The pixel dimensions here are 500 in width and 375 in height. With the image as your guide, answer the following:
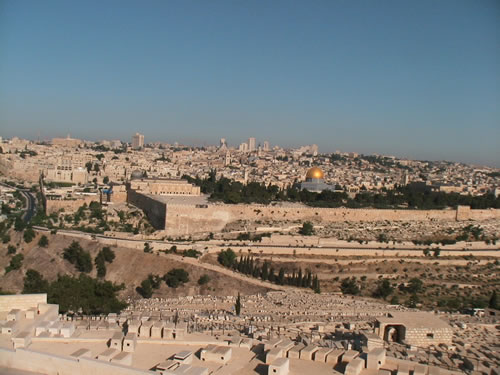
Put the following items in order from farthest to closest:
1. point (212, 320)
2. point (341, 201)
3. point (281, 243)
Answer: point (341, 201), point (281, 243), point (212, 320)

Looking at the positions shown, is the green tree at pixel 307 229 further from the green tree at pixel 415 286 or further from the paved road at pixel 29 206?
the paved road at pixel 29 206

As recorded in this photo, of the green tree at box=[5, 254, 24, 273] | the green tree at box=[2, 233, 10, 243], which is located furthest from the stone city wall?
the green tree at box=[2, 233, 10, 243]

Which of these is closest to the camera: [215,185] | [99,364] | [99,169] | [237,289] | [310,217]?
[99,364]

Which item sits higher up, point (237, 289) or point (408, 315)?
point (408, 315)

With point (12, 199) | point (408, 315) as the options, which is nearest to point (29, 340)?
point (408, 315)

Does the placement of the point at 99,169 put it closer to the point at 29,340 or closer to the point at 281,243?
the point at 281,243

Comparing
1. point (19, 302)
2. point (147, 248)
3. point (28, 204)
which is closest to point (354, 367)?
point (19, 302)

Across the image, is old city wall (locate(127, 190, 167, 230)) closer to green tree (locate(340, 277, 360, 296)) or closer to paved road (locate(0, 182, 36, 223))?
paved road (locate(0, 182, 36, 223))
